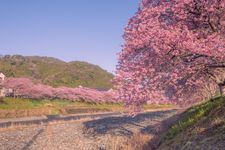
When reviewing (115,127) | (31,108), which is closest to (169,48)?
(115,127)

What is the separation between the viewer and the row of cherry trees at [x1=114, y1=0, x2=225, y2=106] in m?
14.4

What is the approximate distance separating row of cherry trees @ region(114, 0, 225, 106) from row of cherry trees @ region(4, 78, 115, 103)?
53.6m

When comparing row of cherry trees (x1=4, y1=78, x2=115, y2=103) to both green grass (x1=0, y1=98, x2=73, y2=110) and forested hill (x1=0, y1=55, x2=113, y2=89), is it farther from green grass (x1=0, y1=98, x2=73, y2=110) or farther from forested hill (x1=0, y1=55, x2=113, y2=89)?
forested hill (x1=0, y1=55, x2=113, y2=89)

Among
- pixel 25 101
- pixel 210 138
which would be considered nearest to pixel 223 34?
pixel 210 138

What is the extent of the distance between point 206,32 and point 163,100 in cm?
401

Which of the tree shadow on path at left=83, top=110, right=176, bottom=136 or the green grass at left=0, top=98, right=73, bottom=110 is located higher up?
the green grass at left=0, top=98, right=73, bottom=110

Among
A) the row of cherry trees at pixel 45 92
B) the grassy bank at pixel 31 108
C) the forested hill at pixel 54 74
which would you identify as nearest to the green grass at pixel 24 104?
the grassy bank at pixel 31 108

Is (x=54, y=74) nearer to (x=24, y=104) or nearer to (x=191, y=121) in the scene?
(x=24, y=104)

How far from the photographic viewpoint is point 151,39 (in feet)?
49.0

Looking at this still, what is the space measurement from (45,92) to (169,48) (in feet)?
215

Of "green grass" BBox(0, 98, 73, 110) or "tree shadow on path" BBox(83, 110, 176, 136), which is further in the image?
"green grass" BBox(0, 98, 73, 110)

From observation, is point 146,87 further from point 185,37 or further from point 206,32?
point 206,32

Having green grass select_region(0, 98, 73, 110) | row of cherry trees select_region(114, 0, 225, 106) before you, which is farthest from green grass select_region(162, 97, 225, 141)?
green grass select_region(0, 98, 73, 110)

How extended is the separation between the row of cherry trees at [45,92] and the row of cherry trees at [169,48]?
53627mm
